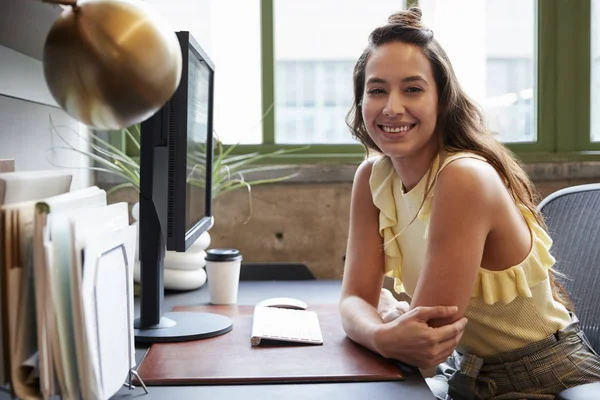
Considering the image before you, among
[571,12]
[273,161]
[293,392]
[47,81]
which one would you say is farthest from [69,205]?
[571,12]

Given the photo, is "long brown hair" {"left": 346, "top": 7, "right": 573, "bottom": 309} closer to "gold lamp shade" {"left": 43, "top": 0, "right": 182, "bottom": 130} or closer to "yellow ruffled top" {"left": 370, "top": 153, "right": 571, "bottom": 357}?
"yellow ruffled top" {"left": 370, "top": 153, "right": 571, "bottom": 357}

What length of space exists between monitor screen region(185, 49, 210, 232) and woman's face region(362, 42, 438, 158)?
1.17 ft

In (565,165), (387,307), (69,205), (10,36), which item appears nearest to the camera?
(69,205)

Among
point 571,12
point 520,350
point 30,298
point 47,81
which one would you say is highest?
point 571,12

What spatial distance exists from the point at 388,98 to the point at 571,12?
4.45 feet

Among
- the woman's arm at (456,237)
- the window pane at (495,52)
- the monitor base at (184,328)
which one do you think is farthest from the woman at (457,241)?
the window pane at (495,52)

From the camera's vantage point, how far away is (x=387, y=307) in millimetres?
1546

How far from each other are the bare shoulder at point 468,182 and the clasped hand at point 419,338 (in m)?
0.21

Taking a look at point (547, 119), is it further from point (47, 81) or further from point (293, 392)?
point (47, 81)

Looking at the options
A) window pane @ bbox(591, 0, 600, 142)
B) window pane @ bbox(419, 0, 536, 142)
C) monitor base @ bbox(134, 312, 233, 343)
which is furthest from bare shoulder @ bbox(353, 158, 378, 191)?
window pane @ bbox(591, 0, 600, 142)

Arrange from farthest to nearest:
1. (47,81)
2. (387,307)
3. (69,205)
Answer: (387,307) → (69,205) → (47,81)

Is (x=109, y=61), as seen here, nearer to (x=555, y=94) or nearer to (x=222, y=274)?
(x=222, y=274)

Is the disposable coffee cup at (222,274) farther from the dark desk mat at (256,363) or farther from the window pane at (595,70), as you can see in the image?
the window pane at (595,70)

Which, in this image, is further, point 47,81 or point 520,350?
point 520,350
